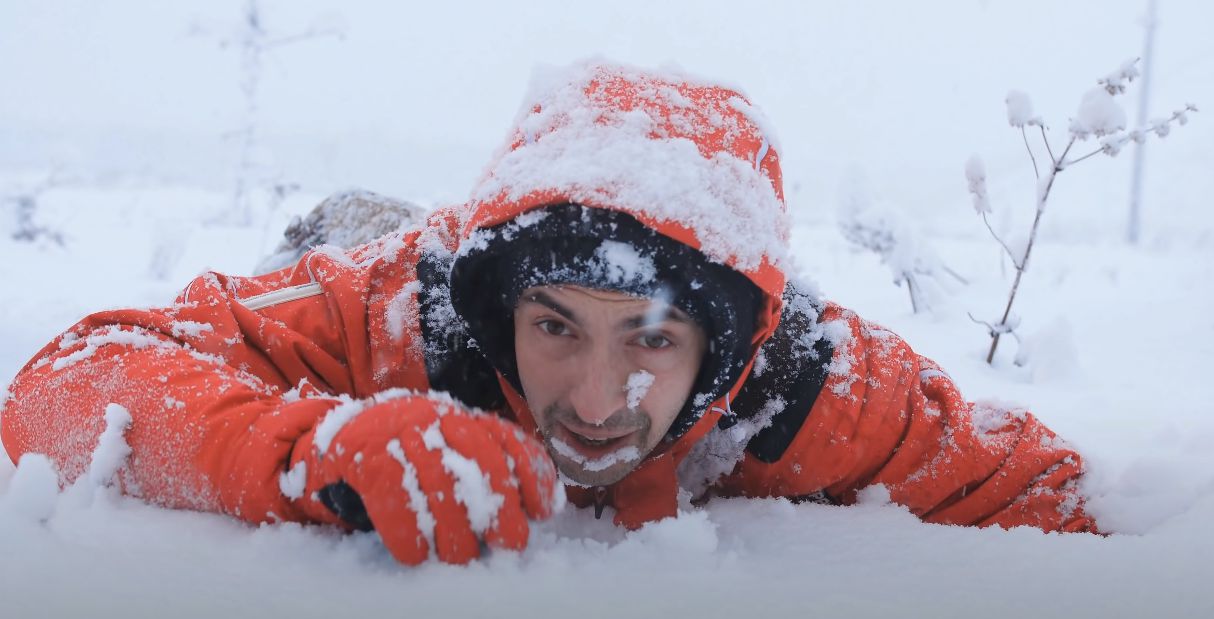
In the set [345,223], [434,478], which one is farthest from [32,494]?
[345,223]

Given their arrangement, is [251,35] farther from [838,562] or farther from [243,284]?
[838,562]

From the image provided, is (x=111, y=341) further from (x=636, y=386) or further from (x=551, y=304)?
(x=636, y=386)

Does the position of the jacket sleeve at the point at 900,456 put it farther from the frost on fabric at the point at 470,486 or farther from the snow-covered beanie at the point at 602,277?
the frost on fabric at the point at 470,486

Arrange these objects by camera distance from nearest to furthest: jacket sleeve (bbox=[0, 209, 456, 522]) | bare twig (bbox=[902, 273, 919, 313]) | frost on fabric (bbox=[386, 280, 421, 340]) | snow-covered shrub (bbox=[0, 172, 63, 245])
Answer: jacket sleeve (bbox=[0, 209, 456, 522]) → frost on fabric (bbox=[386, 280, 421, 340]) → bare twig (bbox=[902, 273, 919, 313]) → snow-covered shrub (bbox=[0, 172, 63, 245])

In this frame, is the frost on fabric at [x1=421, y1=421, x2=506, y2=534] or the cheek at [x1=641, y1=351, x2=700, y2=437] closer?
the frost on fabric at [x1=421, y1=421, x2=506, y2=534]

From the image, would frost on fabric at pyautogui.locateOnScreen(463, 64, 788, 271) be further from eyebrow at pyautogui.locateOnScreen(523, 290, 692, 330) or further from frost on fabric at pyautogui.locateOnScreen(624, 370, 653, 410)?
frost on fabric at pyautogui.locateOnScreen(624, 370, 653, 410)

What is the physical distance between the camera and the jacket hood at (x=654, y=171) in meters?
1.17

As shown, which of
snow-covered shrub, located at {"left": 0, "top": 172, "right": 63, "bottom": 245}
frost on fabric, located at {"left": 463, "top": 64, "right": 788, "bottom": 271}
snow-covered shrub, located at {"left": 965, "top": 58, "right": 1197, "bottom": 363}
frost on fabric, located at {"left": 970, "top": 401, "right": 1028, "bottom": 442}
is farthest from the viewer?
snow-covered shrub, located at {"left": 0, "top": 172, "right": 63, "bottom": 245}

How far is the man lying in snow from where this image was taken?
0.85 metres

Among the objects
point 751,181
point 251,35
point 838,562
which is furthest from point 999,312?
point 251,35

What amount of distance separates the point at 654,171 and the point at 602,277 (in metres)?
0.19

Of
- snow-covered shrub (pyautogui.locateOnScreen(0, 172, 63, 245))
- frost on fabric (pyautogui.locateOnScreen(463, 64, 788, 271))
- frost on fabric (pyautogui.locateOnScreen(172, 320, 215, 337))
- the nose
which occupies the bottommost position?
the nose

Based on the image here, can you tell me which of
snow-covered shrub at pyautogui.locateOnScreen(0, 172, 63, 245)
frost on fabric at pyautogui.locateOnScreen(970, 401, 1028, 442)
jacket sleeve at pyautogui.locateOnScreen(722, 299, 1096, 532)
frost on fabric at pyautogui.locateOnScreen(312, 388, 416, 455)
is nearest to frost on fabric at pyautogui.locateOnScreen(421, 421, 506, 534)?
frost on fabric at pyautogui.locateOnScreen(312, 388, 416, 455)

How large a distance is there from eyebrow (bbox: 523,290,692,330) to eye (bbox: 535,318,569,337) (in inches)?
1.5
